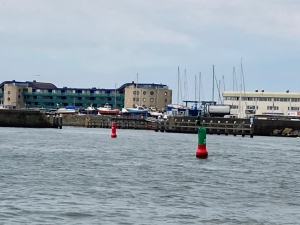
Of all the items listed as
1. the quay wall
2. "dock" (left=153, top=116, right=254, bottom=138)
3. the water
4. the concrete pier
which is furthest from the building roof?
the water

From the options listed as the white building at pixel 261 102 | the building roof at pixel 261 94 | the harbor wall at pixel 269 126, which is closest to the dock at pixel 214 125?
the harbor wall at pixel 269 126

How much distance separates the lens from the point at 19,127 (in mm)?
127250

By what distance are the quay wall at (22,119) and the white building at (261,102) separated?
50.2 meters

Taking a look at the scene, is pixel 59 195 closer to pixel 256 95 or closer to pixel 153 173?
pixel 153 173

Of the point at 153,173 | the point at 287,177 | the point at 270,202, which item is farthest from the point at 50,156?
the point at 270,202

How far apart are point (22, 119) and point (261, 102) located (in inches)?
2294

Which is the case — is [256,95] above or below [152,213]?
above

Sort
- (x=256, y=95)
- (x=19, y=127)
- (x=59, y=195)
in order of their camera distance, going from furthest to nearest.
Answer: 1. (x=256, y=95)
2. (x=19, y=127)
3. (x=59, y=195)

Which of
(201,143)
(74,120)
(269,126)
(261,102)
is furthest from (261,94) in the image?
(201,143)

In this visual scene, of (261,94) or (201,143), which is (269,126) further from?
(201,143)

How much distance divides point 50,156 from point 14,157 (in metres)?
2.80

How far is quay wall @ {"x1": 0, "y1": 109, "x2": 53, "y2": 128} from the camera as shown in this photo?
12512 cm

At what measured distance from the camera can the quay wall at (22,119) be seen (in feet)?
411

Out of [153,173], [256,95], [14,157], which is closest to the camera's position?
[153,173]
